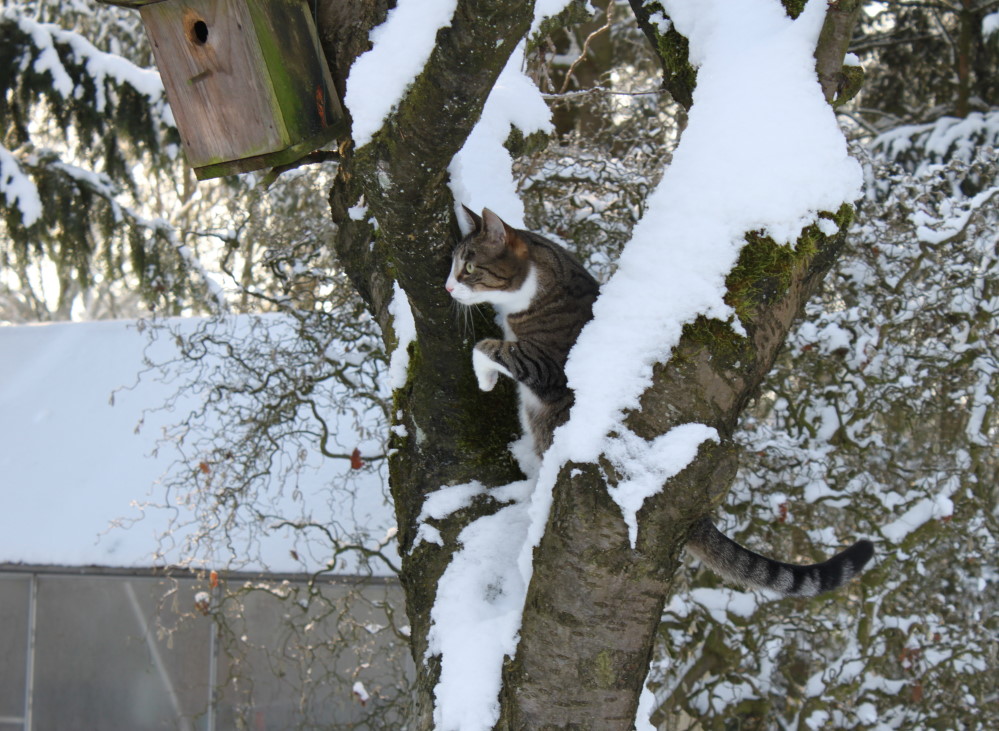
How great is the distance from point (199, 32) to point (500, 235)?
106cm

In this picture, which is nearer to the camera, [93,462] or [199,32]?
[199,32]

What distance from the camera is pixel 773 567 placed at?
7.43 ft

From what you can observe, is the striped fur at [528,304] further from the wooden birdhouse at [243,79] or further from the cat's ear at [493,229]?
the wooden birdhouse at [243,79]

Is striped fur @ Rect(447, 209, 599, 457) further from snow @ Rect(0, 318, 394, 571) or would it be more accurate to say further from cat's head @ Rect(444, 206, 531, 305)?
snow @ Rect(0, 318, 394, 571)

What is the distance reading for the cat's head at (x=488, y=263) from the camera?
2.14m

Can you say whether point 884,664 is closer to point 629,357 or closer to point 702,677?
point 702,677

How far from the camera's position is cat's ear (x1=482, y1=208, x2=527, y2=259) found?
2.29 meters

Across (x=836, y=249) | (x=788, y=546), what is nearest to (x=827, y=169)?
(x=836, y=249)

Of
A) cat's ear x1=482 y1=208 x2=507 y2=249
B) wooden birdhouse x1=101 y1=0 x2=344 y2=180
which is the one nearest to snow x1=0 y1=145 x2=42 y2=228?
wooden birdhouse x1=101 y1=0 x2=344 y2=180

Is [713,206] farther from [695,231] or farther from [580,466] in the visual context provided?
[580,466]

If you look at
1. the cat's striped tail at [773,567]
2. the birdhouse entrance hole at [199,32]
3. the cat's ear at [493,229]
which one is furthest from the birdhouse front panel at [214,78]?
the cat's striped tail at [773,567]

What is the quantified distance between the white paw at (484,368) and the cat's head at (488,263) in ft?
0.51

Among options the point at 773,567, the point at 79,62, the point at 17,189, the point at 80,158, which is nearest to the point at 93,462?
the point at 17,189

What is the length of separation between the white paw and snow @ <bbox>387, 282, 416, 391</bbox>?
209 millimetres
